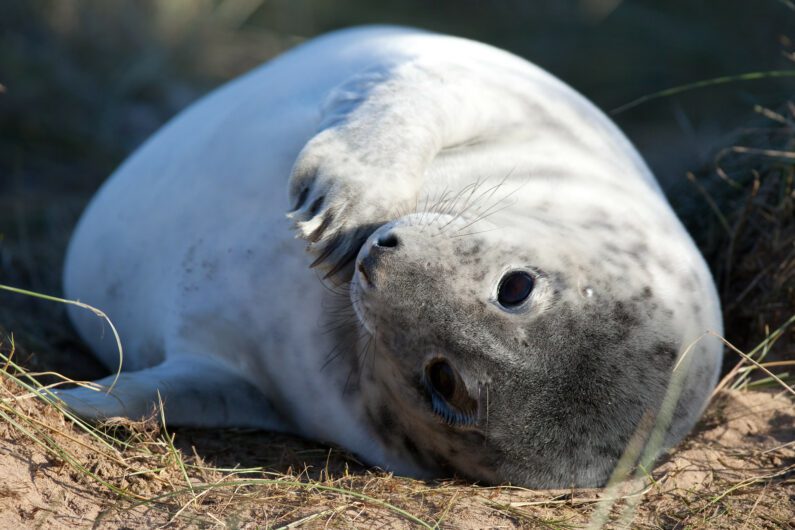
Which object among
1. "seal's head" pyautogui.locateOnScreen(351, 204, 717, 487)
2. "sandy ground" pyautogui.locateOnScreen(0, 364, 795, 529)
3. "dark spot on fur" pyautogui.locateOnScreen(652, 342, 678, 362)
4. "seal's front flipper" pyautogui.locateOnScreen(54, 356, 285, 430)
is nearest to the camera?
"sandy ground" pyautogui.locateOnScreen(0, 364, 795, 529)

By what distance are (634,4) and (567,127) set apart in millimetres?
6719

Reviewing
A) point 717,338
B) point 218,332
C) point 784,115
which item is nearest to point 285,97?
point 218,332

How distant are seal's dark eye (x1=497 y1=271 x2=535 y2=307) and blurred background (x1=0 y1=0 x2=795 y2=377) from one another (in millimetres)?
1666

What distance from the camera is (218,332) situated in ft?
9.66

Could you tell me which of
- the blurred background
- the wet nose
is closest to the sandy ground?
the wet nose

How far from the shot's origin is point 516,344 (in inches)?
88.0

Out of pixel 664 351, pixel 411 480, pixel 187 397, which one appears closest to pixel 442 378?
pixel 411 480

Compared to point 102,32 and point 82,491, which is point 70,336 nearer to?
point 82,491

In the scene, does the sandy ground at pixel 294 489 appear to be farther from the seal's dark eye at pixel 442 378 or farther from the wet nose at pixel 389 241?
the wet nose at pixel 389 241

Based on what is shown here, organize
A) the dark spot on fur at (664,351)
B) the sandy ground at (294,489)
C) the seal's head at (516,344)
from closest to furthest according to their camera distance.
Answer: the sandy ground at (294,489)
the seal's head at (516,344)
the dark spot on fur at (664,351)

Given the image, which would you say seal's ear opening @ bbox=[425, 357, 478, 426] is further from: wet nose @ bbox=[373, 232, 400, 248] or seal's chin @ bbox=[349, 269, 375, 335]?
wet nose @ bbox=[373, 232, 400, 248]

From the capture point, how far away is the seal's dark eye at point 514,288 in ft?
7.49

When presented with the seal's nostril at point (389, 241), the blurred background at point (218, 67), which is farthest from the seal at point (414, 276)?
the blurred background at point (218, 67)

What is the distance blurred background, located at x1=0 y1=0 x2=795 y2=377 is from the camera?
184 inches
